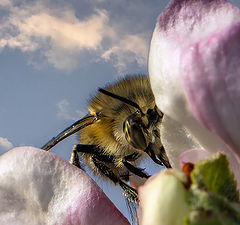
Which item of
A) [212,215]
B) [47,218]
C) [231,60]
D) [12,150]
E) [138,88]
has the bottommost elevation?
[212,215]

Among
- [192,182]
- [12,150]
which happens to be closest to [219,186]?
[192,182]

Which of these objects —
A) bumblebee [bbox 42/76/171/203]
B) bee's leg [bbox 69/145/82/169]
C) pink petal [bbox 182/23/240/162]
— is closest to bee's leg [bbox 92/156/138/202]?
bumblebee [bbox 42/76/171/203]

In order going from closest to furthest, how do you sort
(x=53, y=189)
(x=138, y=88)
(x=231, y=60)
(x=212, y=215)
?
(x=212, y=215)
(x=231, y=60)
(x=53, y=189)
(x=138, y=88)

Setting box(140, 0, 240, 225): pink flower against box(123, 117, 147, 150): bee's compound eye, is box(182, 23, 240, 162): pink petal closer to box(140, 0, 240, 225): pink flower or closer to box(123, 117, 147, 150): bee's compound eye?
box(140, 0, 240, 225): pink flower

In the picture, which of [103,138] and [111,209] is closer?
[111,209]

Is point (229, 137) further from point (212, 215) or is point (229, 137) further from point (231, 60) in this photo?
point (212, 215)

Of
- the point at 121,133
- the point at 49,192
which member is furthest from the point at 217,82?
the point at 121,133
